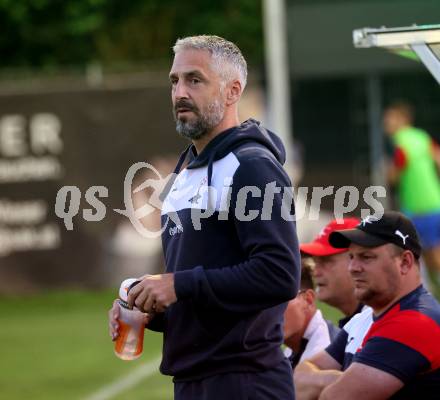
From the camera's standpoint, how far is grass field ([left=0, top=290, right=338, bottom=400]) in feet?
30.7

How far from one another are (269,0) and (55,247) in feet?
14.4

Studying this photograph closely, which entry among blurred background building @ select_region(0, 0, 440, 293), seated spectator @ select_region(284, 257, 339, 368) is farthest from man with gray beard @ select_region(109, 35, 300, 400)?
blurred background building @ select_region(0, 0, 440, 293)

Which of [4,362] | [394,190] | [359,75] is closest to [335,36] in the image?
[359,75]

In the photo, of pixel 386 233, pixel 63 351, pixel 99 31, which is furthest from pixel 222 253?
pixel 99 31

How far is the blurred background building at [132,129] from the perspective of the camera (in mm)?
15469

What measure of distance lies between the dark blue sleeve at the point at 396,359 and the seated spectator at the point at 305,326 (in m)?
1.01

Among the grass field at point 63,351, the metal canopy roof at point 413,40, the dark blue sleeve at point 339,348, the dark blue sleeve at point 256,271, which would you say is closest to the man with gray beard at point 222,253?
the dark blue sleeve at point 256,271

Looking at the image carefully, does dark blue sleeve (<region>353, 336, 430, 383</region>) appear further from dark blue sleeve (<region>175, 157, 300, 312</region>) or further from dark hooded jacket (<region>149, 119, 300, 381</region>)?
dark blue sleeve (<region>175, 157, 300, 312</region>)

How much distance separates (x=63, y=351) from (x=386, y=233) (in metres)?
7.30

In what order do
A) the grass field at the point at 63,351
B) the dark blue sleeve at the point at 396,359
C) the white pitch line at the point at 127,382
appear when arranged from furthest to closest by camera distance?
1. the grass field at the point at 63,351
2. the white pitch line at the point at 127,382
3. the dark blue sleeve at the point at 396,359

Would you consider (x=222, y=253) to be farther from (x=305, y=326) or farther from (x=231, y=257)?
(x=305, y=326)

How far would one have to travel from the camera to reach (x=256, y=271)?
375 cm

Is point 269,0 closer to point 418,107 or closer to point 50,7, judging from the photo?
point 418,107

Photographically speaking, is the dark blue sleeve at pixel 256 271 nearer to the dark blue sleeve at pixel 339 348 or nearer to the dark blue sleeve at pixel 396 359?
the dark blue sleeve at pixel 396 359
